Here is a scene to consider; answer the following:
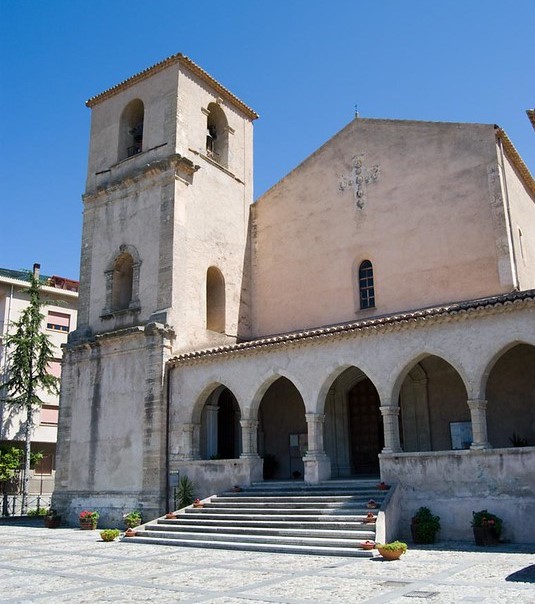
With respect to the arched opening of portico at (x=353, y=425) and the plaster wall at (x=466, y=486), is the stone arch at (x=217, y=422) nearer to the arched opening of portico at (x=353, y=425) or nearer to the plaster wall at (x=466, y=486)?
the arched opening of portico at (x=353, y=425)

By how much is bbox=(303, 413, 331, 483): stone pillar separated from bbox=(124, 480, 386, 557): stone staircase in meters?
0.35

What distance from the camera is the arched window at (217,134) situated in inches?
→ 1000

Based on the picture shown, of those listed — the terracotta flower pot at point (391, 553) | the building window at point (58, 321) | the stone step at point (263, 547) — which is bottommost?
the stone step at point (263, 547)

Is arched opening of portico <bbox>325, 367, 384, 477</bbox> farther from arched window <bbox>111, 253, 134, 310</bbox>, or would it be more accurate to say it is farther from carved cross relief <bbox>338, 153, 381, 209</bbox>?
arched window <bbox>111, 253, 134, 310</bbox>

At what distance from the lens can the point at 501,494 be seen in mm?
14305

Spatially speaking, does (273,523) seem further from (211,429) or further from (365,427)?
(211,429)

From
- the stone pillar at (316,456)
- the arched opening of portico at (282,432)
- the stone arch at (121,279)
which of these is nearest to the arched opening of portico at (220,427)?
the arched opening of portico at (282,432)

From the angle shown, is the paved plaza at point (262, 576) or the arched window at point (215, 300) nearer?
the paved plaza at point (262, 576)

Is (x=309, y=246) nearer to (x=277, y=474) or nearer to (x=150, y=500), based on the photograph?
(x=277, y=474)

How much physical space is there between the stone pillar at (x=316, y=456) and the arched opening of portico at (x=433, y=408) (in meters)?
2.52

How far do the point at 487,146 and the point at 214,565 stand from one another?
1436 centimetres

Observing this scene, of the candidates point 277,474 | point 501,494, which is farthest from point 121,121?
point 501,494

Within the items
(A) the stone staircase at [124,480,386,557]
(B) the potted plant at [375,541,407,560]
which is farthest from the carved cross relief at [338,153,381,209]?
(B) the potted plant at [375,541,407,560]

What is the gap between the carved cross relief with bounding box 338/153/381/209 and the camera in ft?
72.0
